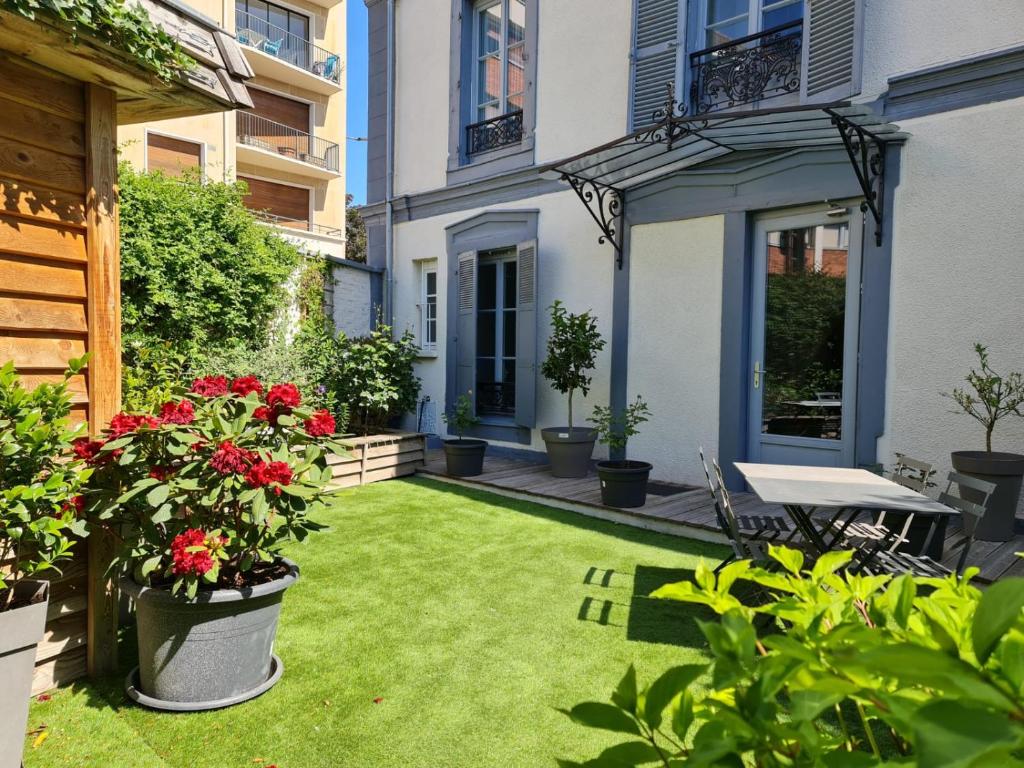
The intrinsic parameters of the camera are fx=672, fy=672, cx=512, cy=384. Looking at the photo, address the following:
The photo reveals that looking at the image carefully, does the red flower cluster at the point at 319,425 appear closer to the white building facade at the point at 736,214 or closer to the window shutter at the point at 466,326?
the white building facade at the point at 736,214

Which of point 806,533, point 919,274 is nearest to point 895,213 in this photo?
point 919,274

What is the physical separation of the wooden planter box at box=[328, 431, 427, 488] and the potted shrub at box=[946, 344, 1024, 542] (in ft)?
16.5

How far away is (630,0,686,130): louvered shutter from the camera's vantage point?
6492 millimetres

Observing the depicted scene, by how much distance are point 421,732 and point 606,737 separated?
68 centimetres

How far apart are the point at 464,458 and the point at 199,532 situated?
4722 millimetres

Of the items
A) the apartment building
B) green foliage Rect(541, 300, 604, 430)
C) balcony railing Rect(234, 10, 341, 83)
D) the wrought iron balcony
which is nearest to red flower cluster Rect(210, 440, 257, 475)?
green foliage Rect(541, 300, 604, 430)

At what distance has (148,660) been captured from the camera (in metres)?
2.59

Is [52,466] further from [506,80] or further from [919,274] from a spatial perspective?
[506,80]

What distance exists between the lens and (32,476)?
2.23m

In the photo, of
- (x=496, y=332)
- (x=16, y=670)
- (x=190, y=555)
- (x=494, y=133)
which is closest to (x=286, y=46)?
(x=494, y=133)

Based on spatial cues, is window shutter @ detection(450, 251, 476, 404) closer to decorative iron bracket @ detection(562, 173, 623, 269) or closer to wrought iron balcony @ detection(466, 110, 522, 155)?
wrought iron balcony @ detection(466, 110, 522, 155)

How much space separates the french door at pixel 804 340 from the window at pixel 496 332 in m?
3.20

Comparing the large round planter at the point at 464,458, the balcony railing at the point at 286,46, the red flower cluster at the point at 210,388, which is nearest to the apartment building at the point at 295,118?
the balcony railing at the point at 286,46

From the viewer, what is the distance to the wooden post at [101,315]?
9.24ft
